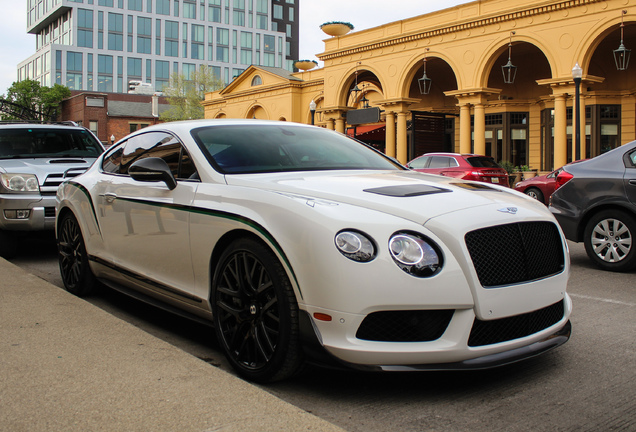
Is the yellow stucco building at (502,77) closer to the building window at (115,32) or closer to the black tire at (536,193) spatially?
the black tire at (536,193)

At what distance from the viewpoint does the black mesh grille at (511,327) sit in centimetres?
316

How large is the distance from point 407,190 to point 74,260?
350 cm

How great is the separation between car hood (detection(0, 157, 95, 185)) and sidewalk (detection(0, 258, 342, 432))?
433 centimetres

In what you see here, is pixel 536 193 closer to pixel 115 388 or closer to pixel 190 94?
pixel 115 388

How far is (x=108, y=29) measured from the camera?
92.6 metres

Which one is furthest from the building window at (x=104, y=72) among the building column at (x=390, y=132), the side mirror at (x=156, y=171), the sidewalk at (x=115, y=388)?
the sidewalk at (x=115, y=388)

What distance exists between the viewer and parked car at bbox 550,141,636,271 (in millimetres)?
7465

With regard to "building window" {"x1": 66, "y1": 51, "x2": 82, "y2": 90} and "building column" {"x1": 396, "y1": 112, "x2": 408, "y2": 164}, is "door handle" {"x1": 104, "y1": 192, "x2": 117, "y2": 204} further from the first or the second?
"building window" {"x1": 66, "y1": 51, "x2": 82, "y2": 90}

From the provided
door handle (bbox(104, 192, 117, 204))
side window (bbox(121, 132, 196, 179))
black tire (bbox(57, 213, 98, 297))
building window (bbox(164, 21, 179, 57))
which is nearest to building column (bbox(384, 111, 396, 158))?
black tire (bbox(57, 213, 98, 297))

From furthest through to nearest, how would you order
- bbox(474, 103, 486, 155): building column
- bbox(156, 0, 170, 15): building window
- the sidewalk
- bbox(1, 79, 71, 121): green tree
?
bbox(156, 0, 170, 15): building window → bbox(1, 79, 71, 121): green tree → bbox(474, 103, 486, 155): building column → the sidewalk

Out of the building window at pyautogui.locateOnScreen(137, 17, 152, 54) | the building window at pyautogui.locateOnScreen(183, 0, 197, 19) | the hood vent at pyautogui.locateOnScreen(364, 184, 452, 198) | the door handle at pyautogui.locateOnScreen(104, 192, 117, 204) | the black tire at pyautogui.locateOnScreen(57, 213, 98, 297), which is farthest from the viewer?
the building window at pyautogui.locateOnScreen(183, 0, 197, 19)

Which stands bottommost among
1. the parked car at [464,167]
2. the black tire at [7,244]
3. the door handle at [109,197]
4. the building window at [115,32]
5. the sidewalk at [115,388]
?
the sidewalk at [115,388]

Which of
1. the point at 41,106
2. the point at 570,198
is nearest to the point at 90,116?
→ the point at 41,106

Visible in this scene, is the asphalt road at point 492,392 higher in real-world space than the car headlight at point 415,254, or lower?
lower
